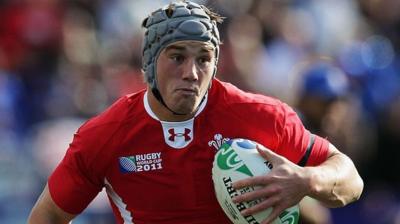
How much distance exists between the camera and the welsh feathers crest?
5.84 m

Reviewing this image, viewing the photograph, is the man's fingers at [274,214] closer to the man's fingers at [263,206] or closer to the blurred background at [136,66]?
the man's fingers at [263,206]

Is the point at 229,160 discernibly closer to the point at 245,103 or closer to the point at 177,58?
the point at 245,103

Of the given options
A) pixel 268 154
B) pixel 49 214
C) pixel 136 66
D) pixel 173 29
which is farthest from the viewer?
pixel 136 66

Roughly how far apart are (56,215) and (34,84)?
618 centimetres

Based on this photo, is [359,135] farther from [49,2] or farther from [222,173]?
[49,2]

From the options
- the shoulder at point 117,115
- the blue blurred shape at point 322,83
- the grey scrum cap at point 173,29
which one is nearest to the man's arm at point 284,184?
the grey scrum cap at point 173,29

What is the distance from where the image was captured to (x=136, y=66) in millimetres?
12469

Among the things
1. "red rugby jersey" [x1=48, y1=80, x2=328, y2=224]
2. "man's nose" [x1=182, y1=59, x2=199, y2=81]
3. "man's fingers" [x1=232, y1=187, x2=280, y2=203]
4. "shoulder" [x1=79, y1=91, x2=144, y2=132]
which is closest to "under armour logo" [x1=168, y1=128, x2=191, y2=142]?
"red rugby jersey" [x1=48, y1=80, x2=328, y2=224]

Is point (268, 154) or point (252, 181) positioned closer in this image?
point (252, 181)

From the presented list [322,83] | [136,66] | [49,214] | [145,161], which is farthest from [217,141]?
[136,66]

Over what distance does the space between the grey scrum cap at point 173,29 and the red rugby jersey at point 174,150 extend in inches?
10.8

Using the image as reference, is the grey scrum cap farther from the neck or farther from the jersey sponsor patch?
the jersey sponsor patch

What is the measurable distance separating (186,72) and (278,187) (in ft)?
2.60

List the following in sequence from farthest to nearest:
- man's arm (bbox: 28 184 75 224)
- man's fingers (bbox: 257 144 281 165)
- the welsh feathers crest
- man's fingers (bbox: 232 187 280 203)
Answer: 1. man's arm (bbox: 28 184 75 224)
2. the welsh feathers crest
3. man's fingers (bbox: 257 144 281 165)
4. man's fingers (bbox: 232 187 280 203)
